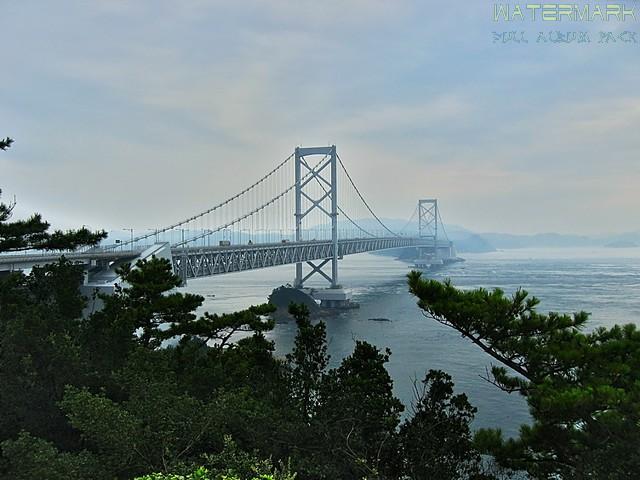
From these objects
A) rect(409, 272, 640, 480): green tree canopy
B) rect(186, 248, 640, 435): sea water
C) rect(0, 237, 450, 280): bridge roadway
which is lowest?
rect(186, 248, 640, 435): sea water

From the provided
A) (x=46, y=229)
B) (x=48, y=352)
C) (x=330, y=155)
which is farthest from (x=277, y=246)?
(x=48, y=352)

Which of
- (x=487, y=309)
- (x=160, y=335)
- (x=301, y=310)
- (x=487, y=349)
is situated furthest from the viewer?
(x=160, y=335)

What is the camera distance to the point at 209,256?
2930 centimetres

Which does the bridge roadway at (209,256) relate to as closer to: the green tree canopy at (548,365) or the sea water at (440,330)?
the sea water at (440,330)

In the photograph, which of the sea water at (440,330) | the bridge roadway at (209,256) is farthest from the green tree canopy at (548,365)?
the bridge roadway at (209,256)

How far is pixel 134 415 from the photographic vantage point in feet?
18.5

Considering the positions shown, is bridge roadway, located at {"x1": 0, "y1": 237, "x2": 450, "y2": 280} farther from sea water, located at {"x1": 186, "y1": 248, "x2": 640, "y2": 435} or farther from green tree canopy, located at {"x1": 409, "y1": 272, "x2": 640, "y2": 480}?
green tree canopy, located at {"x1": 409, "y1": 272, "x2": 640, "y2": 480}

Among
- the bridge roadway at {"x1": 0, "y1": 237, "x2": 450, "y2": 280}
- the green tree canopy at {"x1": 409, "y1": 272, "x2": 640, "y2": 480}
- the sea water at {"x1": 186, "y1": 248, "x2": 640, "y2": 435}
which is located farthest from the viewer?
the bridge roadway at {"x1": 0, "y1": 237, "x2": 450, "y2": 280}

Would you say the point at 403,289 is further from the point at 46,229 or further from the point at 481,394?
the point at 46,229

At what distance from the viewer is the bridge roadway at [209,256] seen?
18.0m

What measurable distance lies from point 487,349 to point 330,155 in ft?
157

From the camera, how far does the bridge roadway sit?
1800 centimetres

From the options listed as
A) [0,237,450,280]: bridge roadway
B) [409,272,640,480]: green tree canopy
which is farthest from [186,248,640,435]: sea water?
[0,237,450,280]: bridge roadway

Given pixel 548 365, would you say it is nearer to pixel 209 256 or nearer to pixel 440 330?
pixel 440 330
